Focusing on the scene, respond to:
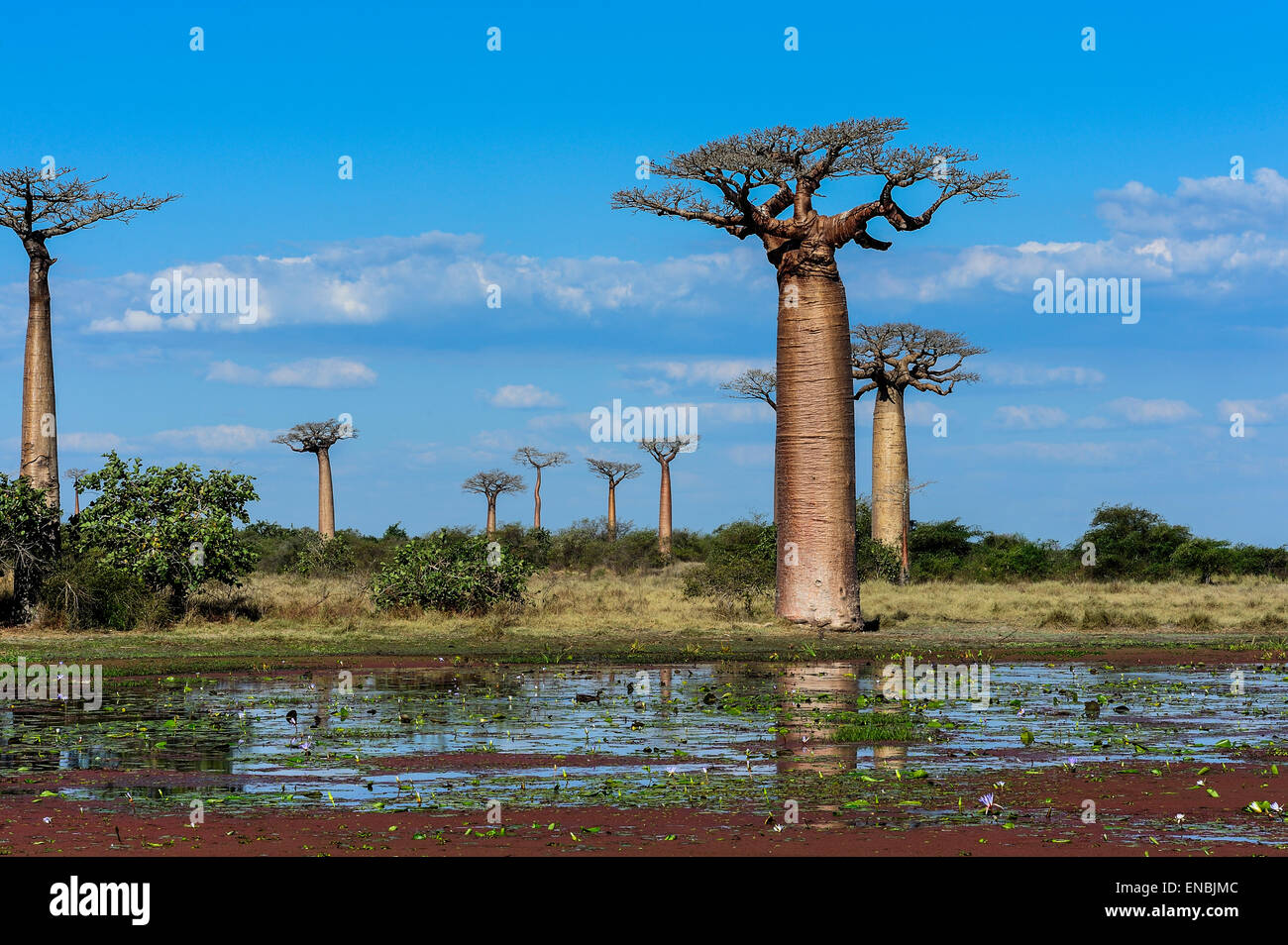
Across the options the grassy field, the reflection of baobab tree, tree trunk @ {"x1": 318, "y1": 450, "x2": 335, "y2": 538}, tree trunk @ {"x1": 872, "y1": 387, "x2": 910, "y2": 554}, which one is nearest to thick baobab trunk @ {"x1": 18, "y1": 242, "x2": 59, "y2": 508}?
the grassy field

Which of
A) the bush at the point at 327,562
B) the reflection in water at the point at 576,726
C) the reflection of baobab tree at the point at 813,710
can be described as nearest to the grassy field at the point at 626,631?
the reflection of baobab tree at the point at 813,710

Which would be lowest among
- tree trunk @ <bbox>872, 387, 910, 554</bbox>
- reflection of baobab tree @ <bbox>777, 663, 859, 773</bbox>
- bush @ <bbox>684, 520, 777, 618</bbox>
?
reflection of baobab tree @ <bbox>777, 663, 859, 773</bbox>

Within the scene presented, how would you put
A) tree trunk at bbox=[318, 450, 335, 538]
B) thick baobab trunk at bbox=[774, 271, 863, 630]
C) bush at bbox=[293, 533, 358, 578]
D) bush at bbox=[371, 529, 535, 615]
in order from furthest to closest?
tree trunk at bbox=[318, 450, 335, 538]
bush at bbox=[293, 533, 358, 578]
bush at bbox=[371, 529, 535, 615]
thick baobab trunk at bbox=[774, 271, 863, 630]

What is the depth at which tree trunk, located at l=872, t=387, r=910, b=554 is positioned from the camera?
133ft

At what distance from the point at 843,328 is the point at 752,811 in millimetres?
15243

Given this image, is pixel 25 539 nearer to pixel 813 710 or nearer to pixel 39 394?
pixel 39 394

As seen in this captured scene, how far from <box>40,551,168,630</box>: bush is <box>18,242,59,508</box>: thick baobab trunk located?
2.02m

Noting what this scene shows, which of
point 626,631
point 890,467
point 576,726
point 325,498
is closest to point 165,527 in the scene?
point 626,631

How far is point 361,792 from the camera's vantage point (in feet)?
27.1

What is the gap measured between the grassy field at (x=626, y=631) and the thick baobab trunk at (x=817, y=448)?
709 millimetres

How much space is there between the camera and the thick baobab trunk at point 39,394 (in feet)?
76.2

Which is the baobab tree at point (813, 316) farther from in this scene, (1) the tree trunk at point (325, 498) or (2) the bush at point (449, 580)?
(1) the tree trunk at point (325, 498)

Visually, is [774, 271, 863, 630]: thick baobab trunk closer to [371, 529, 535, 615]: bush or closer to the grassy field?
the grassy field

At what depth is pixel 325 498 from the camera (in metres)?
54.3
